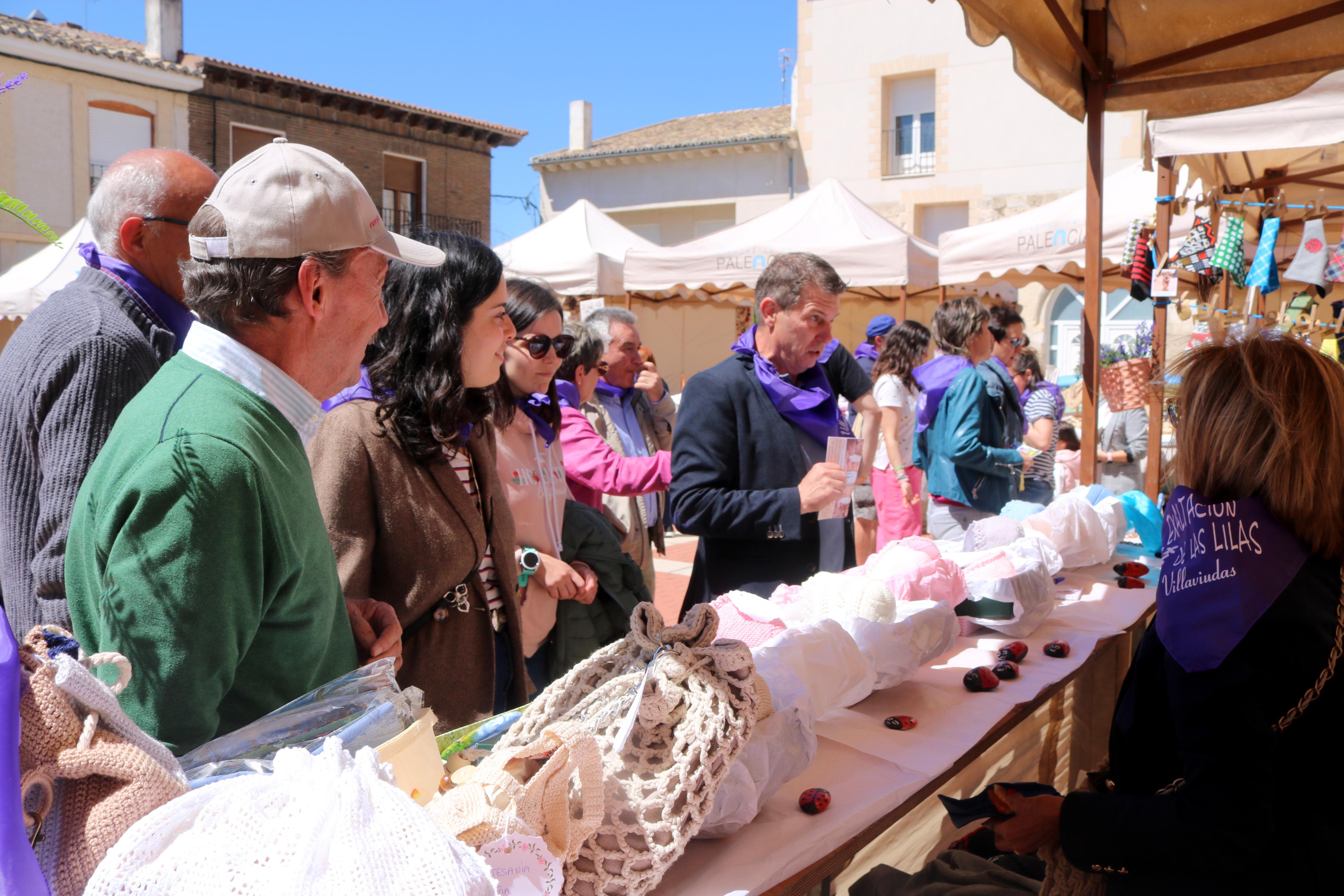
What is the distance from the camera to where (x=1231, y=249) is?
4.36 metres

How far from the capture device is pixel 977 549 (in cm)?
269

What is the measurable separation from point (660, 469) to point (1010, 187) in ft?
56.3

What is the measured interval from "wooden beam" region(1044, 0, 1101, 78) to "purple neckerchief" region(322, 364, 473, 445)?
2419 mm

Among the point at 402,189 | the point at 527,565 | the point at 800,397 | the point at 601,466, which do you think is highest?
the point at 402,189

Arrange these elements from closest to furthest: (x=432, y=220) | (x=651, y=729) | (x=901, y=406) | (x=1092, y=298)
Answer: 1. (x=651, y=729)
2. (x=1092, y=298)
3. (x=901, y=406)
4. (x=432, y=220)

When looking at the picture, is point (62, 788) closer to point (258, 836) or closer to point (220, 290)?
point (258, 836)

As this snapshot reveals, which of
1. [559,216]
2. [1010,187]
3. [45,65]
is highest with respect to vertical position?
[45,65]

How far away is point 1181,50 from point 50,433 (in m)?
3.80

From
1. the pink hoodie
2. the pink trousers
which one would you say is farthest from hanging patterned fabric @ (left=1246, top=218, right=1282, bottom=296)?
the pink hoodie

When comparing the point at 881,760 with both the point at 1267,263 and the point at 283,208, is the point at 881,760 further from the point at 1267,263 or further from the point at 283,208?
the point at 1267,263

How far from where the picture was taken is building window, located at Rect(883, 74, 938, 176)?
19.5m

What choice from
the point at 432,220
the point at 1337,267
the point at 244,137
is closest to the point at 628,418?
A: the point at 1337,267

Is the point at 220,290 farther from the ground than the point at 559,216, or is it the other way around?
the point at 559,216

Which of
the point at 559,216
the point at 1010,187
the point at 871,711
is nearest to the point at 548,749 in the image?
the point at 871,711
